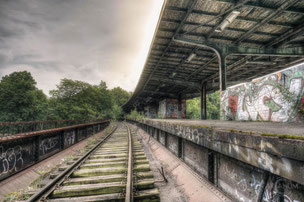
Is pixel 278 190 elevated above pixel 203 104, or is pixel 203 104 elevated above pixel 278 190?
pixel 203 104

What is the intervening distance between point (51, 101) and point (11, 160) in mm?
23553

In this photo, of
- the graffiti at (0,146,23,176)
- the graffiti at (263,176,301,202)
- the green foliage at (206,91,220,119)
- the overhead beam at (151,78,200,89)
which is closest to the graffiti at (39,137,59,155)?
the graffiti at (0,146,23,176)

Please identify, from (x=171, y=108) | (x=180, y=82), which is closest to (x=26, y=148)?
(x=180, y=82)

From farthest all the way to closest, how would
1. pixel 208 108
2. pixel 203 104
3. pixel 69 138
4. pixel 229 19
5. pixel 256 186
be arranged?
pixel 208 108 → pixel 203 104 → pixel 69 138 → pixel 229 19 → pixel 256 186

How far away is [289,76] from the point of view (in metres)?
4.06

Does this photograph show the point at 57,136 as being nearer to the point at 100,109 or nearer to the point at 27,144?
the point at 27,144

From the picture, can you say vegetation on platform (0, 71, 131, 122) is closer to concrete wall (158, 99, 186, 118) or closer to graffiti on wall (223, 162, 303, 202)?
concrete wall (158, 99, 186, 118)

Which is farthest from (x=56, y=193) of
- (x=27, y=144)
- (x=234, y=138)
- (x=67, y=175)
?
(x=234, y=138)

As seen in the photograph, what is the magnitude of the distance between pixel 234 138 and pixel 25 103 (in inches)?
1462

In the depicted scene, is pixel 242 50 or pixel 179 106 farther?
pixel 179 106

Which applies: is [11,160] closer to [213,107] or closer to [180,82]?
[180,82]

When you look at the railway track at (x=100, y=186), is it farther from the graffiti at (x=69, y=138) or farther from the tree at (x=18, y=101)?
the tree at (x=18, y=101)

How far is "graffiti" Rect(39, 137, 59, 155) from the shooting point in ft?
22.9

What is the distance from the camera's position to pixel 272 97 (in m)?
4.62
